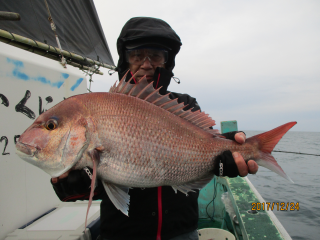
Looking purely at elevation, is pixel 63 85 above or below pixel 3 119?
above

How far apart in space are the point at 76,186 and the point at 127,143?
53 cm

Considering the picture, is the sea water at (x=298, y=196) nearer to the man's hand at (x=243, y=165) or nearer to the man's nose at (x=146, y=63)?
the man's hand at (x=243, y=165)

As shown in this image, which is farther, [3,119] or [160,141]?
[3,119]

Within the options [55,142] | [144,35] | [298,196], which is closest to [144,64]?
[144,35]

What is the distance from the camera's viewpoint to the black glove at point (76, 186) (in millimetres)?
1413

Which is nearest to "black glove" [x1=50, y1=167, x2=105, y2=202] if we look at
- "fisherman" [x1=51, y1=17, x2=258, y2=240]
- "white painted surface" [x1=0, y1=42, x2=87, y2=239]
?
"fisherman" [x1=51, y1=17, x2=258, y2=240]

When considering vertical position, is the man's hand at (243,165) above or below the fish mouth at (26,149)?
below

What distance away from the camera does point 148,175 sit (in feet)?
4.76

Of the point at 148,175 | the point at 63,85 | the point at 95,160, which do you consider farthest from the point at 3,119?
the point at 148,175

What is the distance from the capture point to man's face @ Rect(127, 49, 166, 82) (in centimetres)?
226

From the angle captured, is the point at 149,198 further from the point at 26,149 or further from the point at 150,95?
the point at 26,149

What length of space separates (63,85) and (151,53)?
1628 mm

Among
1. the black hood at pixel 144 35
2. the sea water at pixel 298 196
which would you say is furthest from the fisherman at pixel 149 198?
the sea water at pixel 298 196

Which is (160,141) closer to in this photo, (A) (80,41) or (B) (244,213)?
(B) (244,213)
